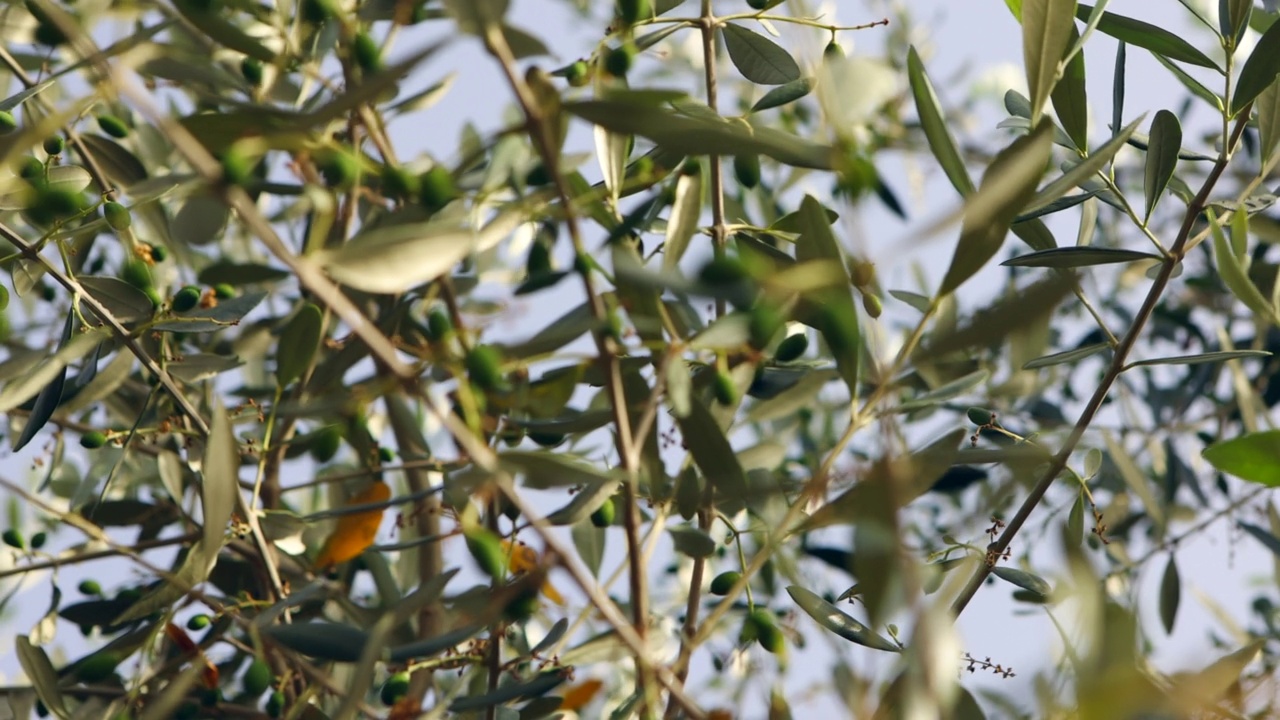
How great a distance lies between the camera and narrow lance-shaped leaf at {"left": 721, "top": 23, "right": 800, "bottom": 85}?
129cm

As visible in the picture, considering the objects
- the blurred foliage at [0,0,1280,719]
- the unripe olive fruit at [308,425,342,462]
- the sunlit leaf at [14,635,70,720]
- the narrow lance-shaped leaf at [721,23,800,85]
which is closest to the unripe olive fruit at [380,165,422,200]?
the blurred foliage at [0,0,1280,719]

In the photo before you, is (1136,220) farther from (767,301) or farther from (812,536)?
(812,536)

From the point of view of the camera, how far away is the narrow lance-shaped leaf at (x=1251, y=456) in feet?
2.89

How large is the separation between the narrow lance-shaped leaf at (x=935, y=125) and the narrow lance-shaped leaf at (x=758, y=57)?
30 centimetres

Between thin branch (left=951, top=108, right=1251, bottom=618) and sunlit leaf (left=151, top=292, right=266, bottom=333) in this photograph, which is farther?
sunlit leaf (left=151, top=292, right=266, bottom=333)

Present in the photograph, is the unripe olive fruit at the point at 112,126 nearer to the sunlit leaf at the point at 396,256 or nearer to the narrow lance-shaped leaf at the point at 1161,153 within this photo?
the sunlit leaf at the point at 396,256

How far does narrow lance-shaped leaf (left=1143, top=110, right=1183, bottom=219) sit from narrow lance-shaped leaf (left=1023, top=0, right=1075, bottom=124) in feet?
0.78

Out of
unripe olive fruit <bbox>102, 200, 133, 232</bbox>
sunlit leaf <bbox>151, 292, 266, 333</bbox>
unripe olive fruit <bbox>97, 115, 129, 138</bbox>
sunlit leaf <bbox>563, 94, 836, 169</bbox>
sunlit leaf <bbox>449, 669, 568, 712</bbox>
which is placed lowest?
Result: sunlit leaf <bbox>449, 669, 568, 712</bbox>

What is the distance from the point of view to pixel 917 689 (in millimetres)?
655

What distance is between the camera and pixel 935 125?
3.22 feet

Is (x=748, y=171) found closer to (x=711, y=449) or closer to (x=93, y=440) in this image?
(x=711, y=449)

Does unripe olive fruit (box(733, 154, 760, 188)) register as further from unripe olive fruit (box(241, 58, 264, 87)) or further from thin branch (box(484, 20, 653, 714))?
unripe olive fruit (box(241, 58, 264, 87))

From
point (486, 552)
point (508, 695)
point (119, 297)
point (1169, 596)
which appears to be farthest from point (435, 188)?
point (1169, 596)

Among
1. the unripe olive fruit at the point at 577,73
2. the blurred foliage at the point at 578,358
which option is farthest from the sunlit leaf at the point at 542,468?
the unripe olive fruit at the point at 577,73
